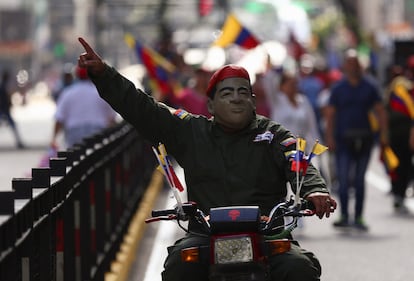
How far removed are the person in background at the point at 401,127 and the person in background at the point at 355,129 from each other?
2708 mm

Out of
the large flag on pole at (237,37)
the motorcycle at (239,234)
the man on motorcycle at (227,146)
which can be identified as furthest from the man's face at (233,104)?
the large flag on pole at (237,37)

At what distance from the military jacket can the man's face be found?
8 centimetres

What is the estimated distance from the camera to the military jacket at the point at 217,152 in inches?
287

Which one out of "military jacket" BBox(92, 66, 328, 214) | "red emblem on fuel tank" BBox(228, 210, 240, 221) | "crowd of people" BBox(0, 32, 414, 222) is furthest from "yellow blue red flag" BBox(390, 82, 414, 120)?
"red emblem on fuel tank" BBox(228, 210, 240, 221)

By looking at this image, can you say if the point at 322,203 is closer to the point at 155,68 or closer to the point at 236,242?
the point at 236,242

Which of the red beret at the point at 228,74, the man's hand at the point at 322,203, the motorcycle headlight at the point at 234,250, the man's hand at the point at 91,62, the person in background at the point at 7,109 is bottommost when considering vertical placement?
the motorcycle headlight at the point at 234,250

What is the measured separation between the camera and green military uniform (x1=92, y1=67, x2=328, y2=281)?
7.29m

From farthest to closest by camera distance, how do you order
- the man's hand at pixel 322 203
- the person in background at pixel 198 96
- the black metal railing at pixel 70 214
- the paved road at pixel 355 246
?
1. the person in background at pixel 198 96
2. the paved road at pixel 355 246
3. the man's hand at pixel 322 203
4. the black metal railing at pixel 70 214

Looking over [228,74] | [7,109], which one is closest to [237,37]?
[228,74]

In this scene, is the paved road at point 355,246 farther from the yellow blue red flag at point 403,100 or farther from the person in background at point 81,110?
the person in background at point 81,110

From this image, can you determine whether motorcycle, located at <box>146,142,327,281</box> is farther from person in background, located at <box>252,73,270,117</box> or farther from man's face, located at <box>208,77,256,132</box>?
person in background, located at <box>252,73,270,117</box>

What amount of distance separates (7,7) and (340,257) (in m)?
121

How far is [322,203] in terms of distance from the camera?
268 inches

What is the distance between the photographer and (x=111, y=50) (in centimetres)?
4566
